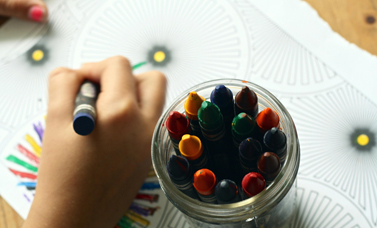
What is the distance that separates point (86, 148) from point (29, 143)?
143 mm

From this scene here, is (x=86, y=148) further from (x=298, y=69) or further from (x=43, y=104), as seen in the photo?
(x=298, y=69)

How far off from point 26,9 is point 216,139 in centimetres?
48

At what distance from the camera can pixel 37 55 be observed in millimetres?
604

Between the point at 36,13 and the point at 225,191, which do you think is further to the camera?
the point at 36,13

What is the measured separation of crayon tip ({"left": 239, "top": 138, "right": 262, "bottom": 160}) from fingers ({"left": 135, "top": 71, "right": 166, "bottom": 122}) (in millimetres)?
203

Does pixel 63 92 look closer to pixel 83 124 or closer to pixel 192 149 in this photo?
pixel 83 124

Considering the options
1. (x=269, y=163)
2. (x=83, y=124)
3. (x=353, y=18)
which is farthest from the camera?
(x=353, y=18)

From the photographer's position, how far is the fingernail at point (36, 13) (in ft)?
2.04

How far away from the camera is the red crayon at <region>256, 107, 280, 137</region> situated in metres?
0.32

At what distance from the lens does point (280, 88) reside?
20.0 inches

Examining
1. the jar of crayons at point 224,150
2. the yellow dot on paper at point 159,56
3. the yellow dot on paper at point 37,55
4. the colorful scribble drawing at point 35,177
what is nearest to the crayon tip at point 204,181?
the jar of crayons at point 224,150

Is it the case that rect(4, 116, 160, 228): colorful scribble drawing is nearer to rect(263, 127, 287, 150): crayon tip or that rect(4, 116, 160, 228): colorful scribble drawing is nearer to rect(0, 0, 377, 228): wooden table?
rect(263, 127, 287, 150): crayon tip

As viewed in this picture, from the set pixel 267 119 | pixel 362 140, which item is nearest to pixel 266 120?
pixel 267 119

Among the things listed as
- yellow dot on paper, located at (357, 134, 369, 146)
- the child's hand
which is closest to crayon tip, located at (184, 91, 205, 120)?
the child's hand
